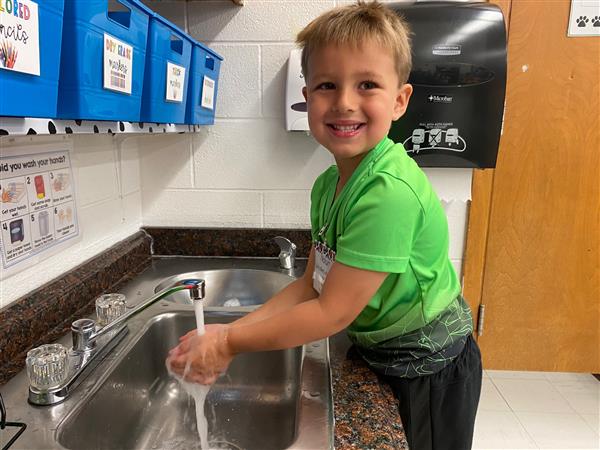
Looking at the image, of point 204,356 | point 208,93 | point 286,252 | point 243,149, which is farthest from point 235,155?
point 204,356

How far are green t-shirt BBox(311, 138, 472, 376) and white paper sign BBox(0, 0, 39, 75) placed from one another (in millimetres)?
475

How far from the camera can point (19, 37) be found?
51 cm

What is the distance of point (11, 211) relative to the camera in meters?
0.89

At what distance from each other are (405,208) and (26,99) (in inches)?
20.9

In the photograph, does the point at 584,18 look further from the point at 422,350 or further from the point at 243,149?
the point at 422,350

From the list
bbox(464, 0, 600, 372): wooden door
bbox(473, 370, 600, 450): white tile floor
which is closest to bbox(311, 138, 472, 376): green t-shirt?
bbox(464, 0, 600, 372): wooden door

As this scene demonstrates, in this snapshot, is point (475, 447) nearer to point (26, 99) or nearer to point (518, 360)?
point (518, 360)

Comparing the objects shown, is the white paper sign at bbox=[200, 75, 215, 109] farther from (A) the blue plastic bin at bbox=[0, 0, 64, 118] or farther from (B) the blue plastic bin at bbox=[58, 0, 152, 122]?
(A) the blue plastic bin at bbox=[0, 0, 64, 118]

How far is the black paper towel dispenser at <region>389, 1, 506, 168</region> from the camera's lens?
1.33m

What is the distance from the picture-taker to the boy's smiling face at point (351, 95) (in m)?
0.71

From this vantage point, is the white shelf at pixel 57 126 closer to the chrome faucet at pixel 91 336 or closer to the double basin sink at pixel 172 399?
the chrome faucet at pixel 91 336

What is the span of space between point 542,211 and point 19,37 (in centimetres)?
168

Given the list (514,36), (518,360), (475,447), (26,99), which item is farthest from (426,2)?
(475,447)

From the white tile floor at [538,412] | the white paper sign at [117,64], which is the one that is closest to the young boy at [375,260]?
the white paper sign at [117,64]
